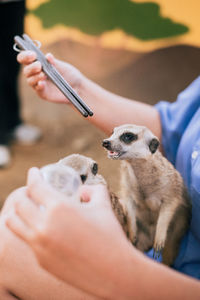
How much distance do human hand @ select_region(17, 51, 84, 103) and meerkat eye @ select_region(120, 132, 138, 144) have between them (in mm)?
225

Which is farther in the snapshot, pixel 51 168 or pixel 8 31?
pixel 8 31

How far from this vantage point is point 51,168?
51 centimetres

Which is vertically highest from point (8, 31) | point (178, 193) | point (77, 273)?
point (8, 31)

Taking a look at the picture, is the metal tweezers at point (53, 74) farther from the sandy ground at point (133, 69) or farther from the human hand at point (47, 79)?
the sandy ground at point (133, 69)

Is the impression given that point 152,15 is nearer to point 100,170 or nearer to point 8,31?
point 100,170

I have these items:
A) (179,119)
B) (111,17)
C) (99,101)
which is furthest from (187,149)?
(111,17)

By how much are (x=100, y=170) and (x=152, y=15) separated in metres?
0.43

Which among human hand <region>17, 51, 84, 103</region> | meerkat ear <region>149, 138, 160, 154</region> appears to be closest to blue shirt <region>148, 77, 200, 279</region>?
meerkat ear <region>149, 138, 160, 154</region>

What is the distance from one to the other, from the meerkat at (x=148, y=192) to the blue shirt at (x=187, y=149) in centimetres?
3

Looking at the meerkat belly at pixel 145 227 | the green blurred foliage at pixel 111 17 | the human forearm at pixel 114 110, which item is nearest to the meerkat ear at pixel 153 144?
the meerkat belly at pixel 145 227

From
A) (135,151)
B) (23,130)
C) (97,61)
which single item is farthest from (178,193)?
(23,130)

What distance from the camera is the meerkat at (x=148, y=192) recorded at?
0.63 m

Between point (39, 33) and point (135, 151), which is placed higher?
point (39, 33)

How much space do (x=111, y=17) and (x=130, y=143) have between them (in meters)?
0.41
